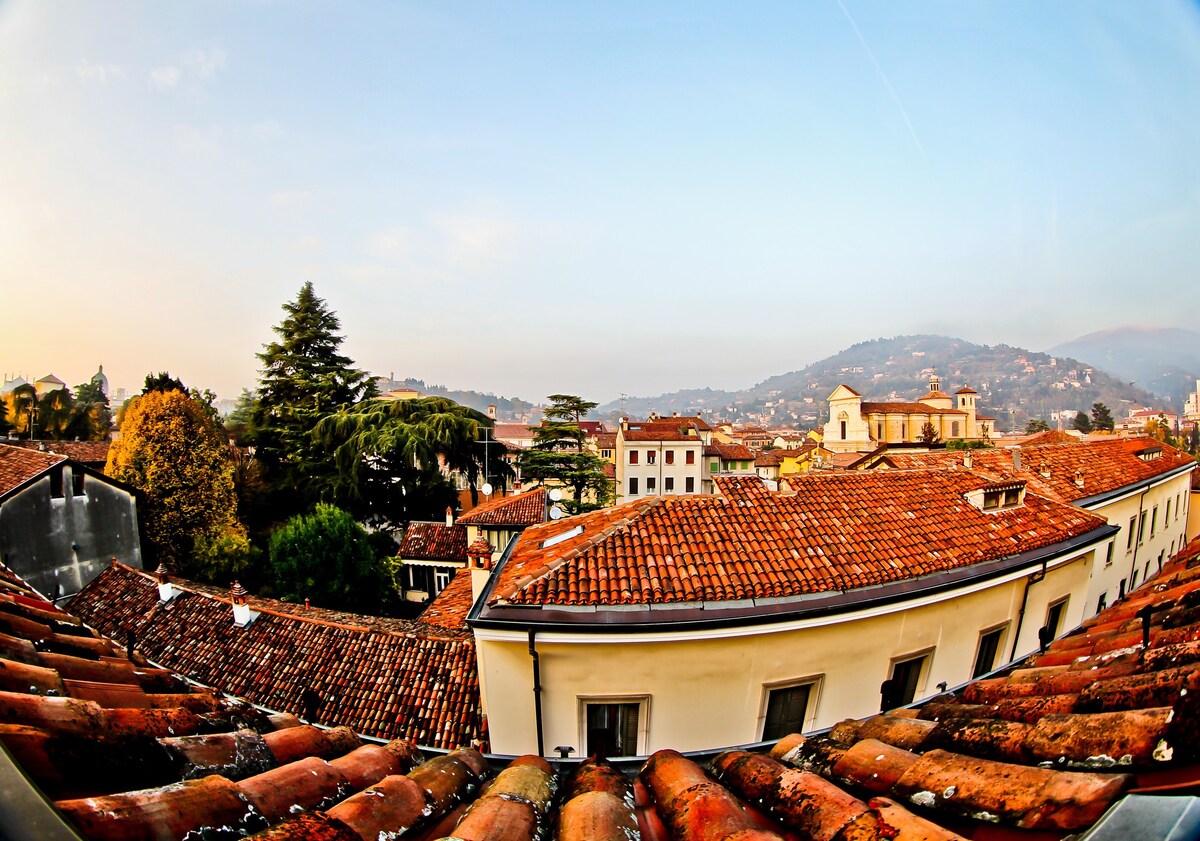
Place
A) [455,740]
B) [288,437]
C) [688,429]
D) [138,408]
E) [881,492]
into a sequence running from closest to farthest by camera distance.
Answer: [455,740]
[881,492]
[138,408]
[288,437]
[688,429]

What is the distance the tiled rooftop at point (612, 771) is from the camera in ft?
4.09

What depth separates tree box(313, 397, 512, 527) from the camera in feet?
74.0

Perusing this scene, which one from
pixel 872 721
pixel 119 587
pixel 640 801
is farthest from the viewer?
pixel 119 587

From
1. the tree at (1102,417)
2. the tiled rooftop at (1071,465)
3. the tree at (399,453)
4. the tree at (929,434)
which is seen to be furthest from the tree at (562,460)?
the tree at (1102,417)

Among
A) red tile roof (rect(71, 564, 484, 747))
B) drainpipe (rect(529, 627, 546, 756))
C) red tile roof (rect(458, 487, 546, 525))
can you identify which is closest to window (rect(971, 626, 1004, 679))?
drainpipe (rect(529, 627, 546, 756))

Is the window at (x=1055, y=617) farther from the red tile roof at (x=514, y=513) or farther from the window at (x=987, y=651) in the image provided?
the red tile roof at (x=514, y=513)

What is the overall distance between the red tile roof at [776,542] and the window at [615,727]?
1.27m

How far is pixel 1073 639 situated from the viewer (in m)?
3.08

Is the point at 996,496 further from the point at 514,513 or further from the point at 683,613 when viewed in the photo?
the point at 514,513

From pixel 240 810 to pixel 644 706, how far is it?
4.87 m

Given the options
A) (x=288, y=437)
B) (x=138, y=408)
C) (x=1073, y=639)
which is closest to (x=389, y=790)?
(x=1073, y=639)

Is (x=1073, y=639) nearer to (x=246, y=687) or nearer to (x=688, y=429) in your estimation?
(x=246, y=687)

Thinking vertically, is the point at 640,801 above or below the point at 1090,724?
below

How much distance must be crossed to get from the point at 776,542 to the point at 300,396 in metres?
27.1
